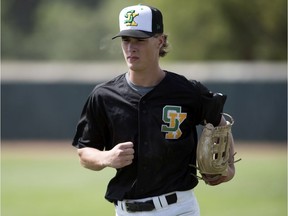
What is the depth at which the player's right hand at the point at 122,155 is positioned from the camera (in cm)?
430

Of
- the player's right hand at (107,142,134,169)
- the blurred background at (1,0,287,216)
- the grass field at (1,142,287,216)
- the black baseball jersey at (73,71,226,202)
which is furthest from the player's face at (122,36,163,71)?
the grass field at (1,142,287,216)

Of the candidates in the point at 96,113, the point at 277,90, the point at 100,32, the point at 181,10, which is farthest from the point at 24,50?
the point at 96,113

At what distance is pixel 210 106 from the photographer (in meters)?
4.68

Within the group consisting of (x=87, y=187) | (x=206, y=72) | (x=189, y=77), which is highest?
(x=206, y=72)

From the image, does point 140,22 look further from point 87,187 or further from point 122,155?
point 87,187

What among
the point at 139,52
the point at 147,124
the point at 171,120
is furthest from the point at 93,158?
the point at 139,52

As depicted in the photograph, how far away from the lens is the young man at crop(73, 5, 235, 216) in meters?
4.53

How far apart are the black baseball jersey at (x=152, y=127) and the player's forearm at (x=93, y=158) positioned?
7 cm

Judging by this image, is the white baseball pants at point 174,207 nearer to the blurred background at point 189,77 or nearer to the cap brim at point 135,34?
the cap brim at point 135,34

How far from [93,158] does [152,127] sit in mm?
405

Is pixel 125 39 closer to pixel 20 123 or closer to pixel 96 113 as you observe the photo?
pixel 96 113

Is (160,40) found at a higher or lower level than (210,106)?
higher

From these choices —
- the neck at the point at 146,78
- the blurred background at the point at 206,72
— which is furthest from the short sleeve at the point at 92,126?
the blurred background at the point at 206,72

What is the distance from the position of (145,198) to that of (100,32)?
4081 cm
